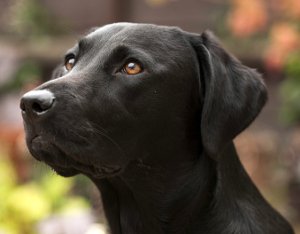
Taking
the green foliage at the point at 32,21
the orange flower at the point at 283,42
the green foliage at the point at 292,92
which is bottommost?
the green foliage at the point at 32,21

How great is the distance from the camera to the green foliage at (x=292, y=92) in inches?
214

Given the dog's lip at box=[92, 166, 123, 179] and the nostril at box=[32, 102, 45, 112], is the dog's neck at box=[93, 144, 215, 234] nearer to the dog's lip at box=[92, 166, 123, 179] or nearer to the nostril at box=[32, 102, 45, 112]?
the dog's lip at box=[92, 166, 123, 179]

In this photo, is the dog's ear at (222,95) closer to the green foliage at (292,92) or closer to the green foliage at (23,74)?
the green foliage at (292,92)

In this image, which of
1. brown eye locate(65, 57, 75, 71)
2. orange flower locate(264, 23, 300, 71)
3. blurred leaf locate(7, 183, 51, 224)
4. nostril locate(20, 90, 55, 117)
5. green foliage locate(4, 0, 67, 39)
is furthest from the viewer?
green foliage locate(4, 0, 67, 39)

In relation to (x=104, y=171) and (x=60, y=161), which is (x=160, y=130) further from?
(x=60, y=161)

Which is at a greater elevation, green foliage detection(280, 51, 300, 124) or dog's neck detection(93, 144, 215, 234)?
dog's neck detection(93, 144, 215, 234)

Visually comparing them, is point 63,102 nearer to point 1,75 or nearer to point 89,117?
point 89,117

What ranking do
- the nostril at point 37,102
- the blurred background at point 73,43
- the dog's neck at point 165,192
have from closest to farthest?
the nostril at point 37,102 < the dog's neck at point 165,192 < the blurred background at point 73,43

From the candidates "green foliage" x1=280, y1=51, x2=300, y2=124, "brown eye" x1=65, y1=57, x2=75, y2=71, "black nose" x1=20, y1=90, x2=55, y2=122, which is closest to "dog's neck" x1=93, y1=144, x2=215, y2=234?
"black nose" x1=20, y1=90, x2=55, y2=122

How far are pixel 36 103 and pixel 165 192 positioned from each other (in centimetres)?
97

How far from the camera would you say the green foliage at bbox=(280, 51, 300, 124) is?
5.44 metres

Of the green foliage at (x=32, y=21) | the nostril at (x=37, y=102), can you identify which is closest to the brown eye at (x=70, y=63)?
the nostril at (x=37, y=102)

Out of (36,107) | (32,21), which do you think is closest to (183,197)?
(36,107)

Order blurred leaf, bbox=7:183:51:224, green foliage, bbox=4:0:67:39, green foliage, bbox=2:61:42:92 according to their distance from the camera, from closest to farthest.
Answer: blurred leaf, bbox=7:183:51:224
green foliage, bbox=2:61:42:92
green foliage, bbox=4:0:67:39
